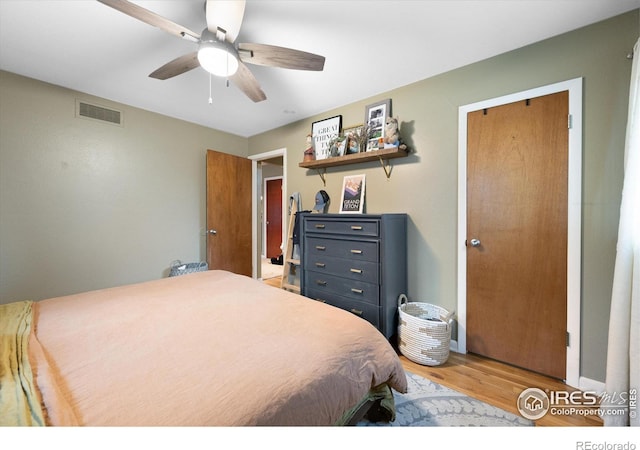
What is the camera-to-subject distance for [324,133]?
9.77ft

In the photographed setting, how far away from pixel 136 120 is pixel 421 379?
12.7ft

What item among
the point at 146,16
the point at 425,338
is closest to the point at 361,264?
the point at 425,338

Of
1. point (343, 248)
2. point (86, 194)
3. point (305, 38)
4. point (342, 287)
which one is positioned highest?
point (305, 38)

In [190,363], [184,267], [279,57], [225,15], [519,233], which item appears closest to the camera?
[190,363]

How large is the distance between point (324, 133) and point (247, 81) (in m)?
1.33

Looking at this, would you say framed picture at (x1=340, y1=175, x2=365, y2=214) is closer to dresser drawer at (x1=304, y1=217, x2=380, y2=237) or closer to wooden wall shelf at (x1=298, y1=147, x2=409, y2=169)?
wooden wall shelf at (x1=298, y1=147, x2=409, y2=169)

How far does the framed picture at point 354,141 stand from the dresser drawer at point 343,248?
39.2 inches

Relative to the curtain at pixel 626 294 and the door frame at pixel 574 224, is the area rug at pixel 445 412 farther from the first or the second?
the door frame at pixel 574 224

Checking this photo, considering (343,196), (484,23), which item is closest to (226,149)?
(343,196)

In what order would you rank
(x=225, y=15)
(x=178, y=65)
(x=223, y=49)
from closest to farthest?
(x=225, y=15) < (x=223, y=49) < (x=178, y=65)

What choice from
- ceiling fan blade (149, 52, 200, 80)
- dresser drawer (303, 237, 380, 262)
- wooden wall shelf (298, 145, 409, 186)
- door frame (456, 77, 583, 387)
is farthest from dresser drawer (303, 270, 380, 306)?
ceiling fan blade (149, 52, 200, 80)

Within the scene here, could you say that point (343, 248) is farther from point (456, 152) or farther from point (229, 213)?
point (229, 213)

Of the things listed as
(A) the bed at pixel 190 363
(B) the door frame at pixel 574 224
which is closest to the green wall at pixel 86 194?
(A) the bed at pixel 190 363

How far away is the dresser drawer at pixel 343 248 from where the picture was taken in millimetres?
2158
